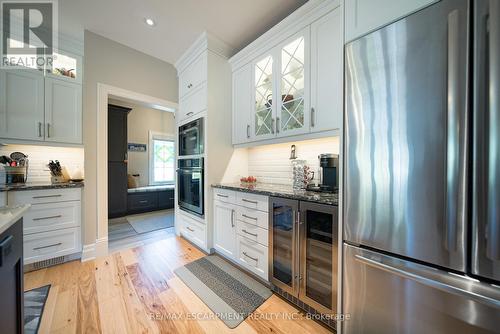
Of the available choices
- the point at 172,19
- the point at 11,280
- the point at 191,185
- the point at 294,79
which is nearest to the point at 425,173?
the point at 294,79

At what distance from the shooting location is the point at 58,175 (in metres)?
2.33

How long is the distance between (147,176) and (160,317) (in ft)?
14.3

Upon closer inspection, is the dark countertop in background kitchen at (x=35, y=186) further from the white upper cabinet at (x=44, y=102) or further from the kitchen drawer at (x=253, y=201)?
the kitchen drawer at (x=253, y=201)

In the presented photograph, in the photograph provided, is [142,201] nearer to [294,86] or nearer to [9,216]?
[9,216]

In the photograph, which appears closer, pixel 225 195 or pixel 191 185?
pixel 225 195

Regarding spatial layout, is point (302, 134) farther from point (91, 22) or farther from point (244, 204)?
point (91, 22)

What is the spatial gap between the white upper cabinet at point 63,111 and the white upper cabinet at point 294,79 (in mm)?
2017

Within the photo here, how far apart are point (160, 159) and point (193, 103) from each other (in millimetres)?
3390

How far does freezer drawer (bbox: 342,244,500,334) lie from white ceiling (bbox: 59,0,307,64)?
235 centimetres

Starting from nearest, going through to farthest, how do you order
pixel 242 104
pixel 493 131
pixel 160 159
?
pixel 493 131, pixel 242 104, pixel 160 159

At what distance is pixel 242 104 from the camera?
2406mm

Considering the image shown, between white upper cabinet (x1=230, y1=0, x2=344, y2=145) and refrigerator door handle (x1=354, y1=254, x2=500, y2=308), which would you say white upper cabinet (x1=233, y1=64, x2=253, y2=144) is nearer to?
white upper cabinet (x1=230, y1=0, x2=344, y2=145)

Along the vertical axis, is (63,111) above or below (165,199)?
above

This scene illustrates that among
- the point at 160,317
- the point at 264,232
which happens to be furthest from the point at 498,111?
the point at 160,317
